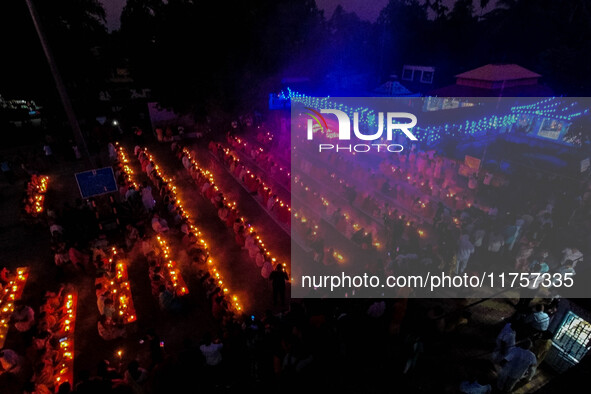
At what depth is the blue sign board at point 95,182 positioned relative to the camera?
31.7 feet

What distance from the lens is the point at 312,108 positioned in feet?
74.5

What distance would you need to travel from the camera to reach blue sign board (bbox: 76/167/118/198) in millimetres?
9672

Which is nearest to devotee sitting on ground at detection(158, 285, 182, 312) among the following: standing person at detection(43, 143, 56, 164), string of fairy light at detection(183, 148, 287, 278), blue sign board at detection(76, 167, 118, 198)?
string of fairy light at detection(183, 148, 287, 278)

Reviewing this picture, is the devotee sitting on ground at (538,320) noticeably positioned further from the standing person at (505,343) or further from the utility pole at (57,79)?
the utility pole at (57,79)

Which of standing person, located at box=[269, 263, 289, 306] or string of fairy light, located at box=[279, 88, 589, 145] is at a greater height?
string of fairy light, located at box=[279, 88, 589, 145]

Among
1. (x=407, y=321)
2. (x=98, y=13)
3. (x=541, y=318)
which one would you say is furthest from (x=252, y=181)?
(x=98, y=13)

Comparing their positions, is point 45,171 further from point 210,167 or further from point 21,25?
point 21,25

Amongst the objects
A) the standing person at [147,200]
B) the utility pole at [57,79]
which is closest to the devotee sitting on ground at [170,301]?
the standing person at [147,200]

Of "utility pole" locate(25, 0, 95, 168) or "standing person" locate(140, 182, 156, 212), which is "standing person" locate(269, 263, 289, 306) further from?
"utility pole" locate(25, 0, 95, 168)

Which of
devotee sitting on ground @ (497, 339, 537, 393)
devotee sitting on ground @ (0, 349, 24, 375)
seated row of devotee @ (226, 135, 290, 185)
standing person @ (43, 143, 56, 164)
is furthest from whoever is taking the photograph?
standing person @ (43, 143, 56, 164)

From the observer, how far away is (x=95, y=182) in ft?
32.2

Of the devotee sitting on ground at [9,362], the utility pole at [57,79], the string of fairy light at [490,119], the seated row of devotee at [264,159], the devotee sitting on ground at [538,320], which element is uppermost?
the utility pole at [57,79]

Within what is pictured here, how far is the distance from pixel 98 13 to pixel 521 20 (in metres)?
33.3

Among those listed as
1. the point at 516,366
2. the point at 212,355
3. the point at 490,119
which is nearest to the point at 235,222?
the point at 212,355
